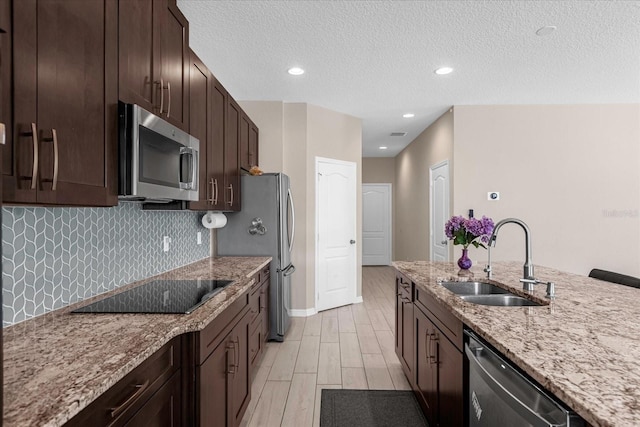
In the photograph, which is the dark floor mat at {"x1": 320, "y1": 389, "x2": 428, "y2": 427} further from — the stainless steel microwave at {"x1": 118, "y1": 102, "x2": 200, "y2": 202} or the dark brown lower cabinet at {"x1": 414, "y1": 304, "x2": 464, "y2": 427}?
the stainless steel microwave at {"x1": 118, "y1": 102, "x2": 200, "y2": 202}

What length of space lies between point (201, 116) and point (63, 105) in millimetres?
1379

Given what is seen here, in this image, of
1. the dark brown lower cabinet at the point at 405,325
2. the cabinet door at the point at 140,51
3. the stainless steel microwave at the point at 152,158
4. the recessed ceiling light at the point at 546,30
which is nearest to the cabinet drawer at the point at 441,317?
the dark brown lower cabinet at the point at 405,325

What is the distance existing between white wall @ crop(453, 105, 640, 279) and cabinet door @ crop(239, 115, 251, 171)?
291cm

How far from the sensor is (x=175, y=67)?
76.6 inches

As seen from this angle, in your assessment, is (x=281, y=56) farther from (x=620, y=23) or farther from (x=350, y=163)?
(x=620, y=23)

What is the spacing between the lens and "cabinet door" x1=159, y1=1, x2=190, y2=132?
5.87 ft

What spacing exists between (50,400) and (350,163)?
4610mm

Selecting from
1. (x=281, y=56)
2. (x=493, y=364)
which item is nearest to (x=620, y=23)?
(x=281, y=56)

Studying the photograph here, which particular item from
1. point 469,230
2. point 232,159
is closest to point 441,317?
point 469,230

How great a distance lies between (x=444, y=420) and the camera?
1.75 m

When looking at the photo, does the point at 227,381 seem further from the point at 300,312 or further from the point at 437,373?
the point at 300,312

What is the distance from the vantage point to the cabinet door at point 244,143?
3617mm

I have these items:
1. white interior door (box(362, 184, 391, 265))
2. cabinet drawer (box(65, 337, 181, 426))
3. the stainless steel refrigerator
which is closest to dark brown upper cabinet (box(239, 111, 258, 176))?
the stainless steel refrigerator

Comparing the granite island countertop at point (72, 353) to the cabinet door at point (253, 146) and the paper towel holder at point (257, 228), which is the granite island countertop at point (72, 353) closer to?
the paper towel holder at point (257, 228)
